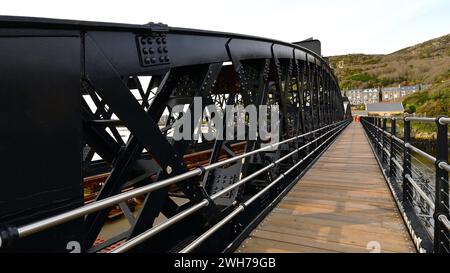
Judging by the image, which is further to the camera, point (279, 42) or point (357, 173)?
point (357, 173)

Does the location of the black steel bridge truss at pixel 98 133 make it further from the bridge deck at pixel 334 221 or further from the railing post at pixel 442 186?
the railing post at pixel 442 186

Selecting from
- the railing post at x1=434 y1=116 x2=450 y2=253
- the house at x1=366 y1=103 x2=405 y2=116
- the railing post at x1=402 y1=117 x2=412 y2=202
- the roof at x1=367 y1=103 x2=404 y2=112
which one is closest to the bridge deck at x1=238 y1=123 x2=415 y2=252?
the railing post at x1=402 y1=117 x2=412 y2=202

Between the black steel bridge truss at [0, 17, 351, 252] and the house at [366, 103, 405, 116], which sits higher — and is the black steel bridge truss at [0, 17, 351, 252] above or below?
below

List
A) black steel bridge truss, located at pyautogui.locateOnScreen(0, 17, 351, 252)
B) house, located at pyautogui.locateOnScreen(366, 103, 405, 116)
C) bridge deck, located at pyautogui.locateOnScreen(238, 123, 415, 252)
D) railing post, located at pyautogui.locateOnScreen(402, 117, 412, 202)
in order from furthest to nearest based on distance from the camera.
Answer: house, located at pyautogui.locateOnScreen(366, 103, 405, 116) → railing post, located at pyautogui.locateOnScreen(402, 117, 412, 202) → bridge deck, located at pyautogui.locateOnScreen(238, 123, 415, 252) → black steel bridge truss, located at pyautogui.locateOnScreen(0, 17, 351, 252)

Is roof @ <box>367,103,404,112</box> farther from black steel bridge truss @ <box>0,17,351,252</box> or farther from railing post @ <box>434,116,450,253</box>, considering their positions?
black steel bridge truss @ <box>0,17,351,252</box>

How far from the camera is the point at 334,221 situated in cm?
483

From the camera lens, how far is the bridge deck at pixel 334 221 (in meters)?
3.99

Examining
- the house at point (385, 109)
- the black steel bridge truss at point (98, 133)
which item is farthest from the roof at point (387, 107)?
the black steel bridge truss at point (98, 133)

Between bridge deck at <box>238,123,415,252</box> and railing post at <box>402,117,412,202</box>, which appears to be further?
railing post at <box>402,117,412,202</box>

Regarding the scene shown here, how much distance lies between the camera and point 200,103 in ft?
11.2

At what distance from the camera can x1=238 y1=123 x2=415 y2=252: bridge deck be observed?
3.99 m

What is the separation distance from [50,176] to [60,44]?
82 centimetres
